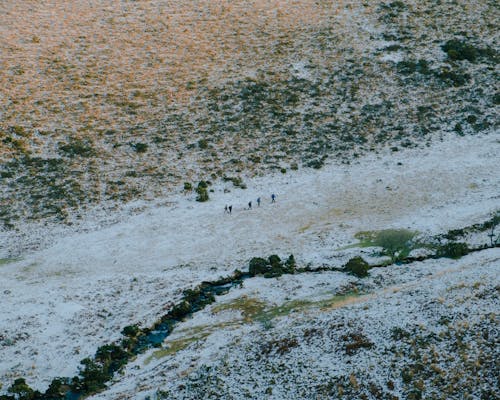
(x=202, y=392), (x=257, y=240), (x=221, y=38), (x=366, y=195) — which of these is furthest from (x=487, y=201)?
(x=221, y=38)

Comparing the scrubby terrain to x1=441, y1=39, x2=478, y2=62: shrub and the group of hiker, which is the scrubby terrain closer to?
x1=441, y1=39, x2=478, y2=62: shrub

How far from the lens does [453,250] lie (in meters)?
43.2

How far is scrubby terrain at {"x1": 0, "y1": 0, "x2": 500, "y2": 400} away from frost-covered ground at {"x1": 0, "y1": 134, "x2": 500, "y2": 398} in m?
0.15

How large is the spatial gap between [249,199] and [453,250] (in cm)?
1542

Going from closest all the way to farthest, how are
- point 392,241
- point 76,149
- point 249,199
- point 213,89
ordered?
point 392,241 → point 249,199 → point 76,149 → point 213,89

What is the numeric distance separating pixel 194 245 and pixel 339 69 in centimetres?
2905

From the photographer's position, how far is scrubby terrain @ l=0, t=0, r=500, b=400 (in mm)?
34312

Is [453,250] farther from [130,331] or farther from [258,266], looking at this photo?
[130,331]

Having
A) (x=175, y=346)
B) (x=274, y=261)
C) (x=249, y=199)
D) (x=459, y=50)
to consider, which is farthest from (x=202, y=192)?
(x=459, y=50)

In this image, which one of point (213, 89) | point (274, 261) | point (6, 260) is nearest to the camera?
point (274, 261)

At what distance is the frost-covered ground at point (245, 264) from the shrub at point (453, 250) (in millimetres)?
646

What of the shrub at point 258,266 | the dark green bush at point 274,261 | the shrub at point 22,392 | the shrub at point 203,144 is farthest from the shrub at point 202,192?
the shrub at point 22,392

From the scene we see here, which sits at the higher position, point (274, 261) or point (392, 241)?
point (274, 261)

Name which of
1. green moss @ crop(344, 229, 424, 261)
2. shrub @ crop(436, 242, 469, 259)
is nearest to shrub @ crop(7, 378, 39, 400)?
green moss @ crop(344, 229, 424, 261)
